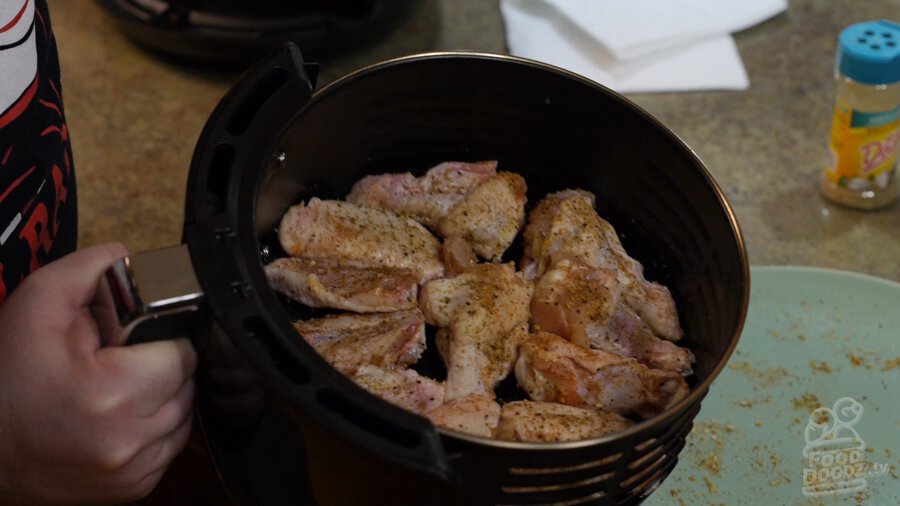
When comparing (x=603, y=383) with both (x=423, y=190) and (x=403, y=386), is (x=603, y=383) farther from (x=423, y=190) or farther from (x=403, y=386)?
(x=423, y=190)

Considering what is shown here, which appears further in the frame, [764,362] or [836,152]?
[836,152]

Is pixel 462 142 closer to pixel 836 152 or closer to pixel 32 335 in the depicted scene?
pixel 32 335

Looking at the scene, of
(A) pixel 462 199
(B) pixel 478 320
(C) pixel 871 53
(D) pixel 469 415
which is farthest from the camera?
(C) pixel 871 53

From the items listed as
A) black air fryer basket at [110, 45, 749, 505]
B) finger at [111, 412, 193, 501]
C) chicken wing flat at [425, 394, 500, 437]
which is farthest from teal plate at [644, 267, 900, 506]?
finger at [111, 412, 193, 501]

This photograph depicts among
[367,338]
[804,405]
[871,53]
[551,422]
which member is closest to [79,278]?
[367,338]

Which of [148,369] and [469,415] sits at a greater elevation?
[148,369]

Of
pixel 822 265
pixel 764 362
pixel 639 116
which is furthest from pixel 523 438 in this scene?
pixel 822 265

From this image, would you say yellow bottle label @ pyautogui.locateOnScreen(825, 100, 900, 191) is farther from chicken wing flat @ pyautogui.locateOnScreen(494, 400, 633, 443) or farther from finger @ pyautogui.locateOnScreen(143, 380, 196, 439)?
finger @ pyautogui.locateOnScreen(143, 380, 196, 439)
